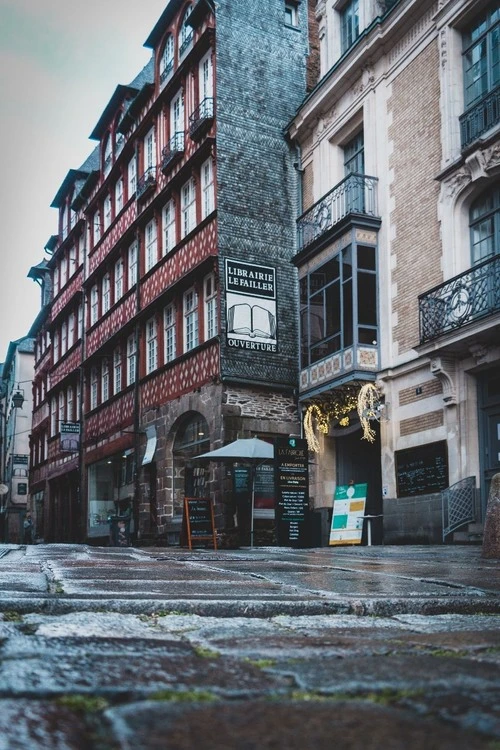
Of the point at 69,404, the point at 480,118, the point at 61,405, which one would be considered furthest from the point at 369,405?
the point at 61,405

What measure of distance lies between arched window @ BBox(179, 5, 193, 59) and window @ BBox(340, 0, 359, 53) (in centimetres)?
478

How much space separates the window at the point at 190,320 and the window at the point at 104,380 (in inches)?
314

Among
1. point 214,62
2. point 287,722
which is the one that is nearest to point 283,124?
point 214,62

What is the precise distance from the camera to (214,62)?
2341 centimetres

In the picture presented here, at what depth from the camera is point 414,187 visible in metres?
18.7

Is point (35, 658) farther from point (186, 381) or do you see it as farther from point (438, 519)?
point (186, 381)

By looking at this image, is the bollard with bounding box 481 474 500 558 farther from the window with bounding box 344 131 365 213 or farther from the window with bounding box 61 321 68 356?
the window with bounding box 61 321 68 356

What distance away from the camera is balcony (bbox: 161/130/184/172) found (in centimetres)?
2534

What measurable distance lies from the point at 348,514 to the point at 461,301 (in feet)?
17.1

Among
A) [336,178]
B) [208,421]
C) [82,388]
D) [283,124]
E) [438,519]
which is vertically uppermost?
[283,124]

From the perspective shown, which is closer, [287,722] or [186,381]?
[287,722]

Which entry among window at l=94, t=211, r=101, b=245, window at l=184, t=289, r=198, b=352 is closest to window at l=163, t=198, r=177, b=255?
window at l=184, t=289, r=198, b=352

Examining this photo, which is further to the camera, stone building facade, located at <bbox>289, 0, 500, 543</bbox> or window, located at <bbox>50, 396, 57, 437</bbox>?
window, located at <bbox>50, 396, 57, 437</bbox>

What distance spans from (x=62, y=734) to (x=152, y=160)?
2823 centimetres
